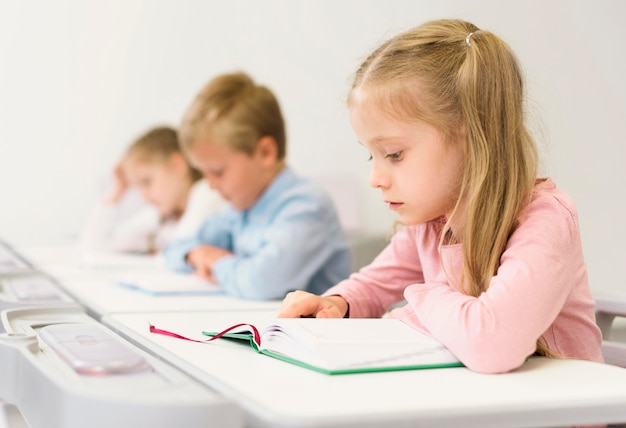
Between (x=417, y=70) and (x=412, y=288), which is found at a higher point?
(x=417, y=70)

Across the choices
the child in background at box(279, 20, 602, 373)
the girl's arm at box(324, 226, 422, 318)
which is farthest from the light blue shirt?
the child in background at box(279, 20, 602, 373)

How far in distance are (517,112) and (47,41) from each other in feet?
10.1

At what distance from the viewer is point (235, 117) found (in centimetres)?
190

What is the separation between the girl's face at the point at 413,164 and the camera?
1.02m

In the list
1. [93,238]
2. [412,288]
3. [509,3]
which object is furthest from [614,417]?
[93,238]

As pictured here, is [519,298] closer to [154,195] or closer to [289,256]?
[289,256]

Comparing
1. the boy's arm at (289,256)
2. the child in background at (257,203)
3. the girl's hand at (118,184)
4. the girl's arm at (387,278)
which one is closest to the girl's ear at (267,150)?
the child in background at (257,203)

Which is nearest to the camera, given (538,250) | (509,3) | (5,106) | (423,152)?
(538,250)

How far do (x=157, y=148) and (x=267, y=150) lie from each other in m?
1.16

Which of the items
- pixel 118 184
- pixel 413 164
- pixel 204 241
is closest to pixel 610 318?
pixel 413 164

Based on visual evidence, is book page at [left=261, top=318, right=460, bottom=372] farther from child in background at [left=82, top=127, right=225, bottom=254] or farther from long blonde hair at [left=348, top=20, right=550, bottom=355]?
child in background at [left=82, top=127, right=225, bottom=254]

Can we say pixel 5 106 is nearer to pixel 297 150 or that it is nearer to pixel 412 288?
pixel 297 150

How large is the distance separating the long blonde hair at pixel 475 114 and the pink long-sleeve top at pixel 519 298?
0.08ft

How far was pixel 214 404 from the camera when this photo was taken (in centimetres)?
66
